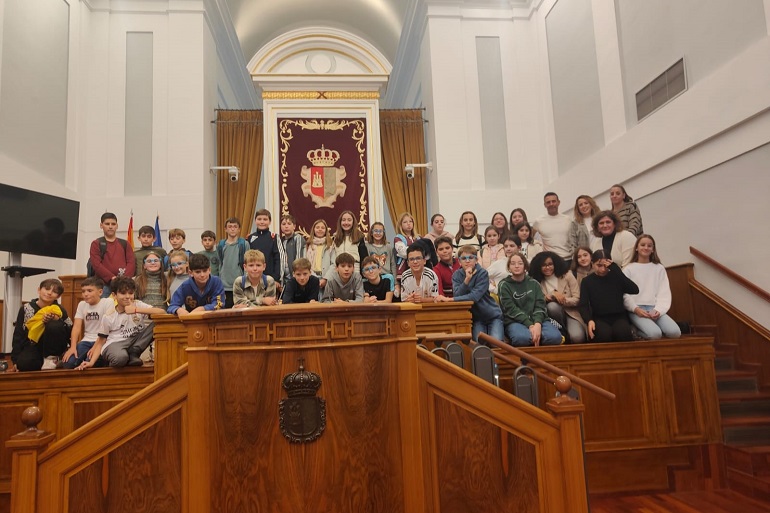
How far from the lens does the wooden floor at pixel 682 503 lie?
3.67m

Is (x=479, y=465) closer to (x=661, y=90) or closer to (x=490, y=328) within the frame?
(x=490, y=328)

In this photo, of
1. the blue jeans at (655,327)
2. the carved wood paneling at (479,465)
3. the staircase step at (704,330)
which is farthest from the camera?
the staircase step at (704,330)

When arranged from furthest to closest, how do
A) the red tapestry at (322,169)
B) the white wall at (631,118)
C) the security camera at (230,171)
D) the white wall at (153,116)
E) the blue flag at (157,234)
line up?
the red tapestry at (322,169) → the security camera at (230,171) → the white wall at (153,116) → the blue flag at (157,234) → the white wall at (631,118)

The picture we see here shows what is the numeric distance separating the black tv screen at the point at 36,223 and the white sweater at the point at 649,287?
548cm

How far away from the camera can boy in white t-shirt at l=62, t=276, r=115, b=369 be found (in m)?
4.39

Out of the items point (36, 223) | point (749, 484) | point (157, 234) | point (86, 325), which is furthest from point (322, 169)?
point (749, 484)

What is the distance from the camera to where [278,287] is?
520cm

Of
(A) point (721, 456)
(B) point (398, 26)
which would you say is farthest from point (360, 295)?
(B) point (398, 26)

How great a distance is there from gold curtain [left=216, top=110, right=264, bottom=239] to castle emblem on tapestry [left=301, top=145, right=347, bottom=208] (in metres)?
0.84

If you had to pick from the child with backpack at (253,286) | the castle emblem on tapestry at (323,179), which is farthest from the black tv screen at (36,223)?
the castle emblem on tapestry at (323,179)

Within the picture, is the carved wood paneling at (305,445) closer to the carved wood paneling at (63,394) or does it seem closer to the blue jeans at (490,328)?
the blue jeans at (490,328)

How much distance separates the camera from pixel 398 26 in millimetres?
11812

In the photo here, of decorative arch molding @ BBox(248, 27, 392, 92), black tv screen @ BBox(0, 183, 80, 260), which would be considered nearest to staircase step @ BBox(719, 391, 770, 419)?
black tv screen @ BBox(0, 183, 80, 260)

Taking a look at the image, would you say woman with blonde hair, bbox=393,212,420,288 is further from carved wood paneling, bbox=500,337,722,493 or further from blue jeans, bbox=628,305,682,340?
blue jeans, bbox=628,305,682,340
